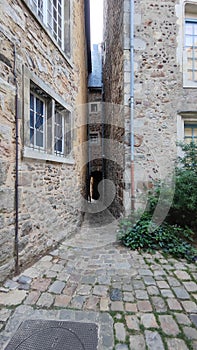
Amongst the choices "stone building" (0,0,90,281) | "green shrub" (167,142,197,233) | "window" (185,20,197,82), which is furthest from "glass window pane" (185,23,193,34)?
"green shrub" (167,142,197,233)

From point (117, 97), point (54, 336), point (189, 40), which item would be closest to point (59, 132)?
point (117, 97)

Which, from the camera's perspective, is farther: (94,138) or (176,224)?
(94,138)

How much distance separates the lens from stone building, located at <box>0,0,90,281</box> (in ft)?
7.23

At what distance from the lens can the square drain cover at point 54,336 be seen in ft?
5.01

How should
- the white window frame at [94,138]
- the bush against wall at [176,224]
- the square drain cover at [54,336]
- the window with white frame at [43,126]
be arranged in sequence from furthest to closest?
the white window frame at [94,138] → the bush against wall at [176,224] → the window with white frame at [43,126] → the square drain cover at [54,336]

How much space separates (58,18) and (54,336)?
5079 millimetres

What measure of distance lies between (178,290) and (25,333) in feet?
5.41

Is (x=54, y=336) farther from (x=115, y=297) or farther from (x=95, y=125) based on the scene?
(x=95, y=125)

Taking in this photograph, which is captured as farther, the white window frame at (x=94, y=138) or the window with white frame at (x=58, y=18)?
the white window frame at (x=94, y=138)

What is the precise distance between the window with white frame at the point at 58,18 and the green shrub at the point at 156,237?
149 inches

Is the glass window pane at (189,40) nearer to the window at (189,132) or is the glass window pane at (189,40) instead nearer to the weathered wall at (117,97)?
the weathered wall at (117,97)

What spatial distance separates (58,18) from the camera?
3.85 meters

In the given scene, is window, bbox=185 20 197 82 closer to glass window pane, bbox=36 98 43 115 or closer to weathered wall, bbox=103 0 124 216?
weathered wall, bbox=103 0 124 216

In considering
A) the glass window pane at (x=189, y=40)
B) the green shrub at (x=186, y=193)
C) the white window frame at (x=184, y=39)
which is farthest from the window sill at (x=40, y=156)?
the glass window pane at (x=189, y=40)
